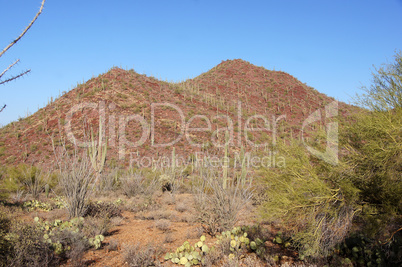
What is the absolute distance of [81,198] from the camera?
6527 millimetres

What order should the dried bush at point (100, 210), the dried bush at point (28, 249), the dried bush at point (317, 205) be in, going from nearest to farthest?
the dried bush at point (28, 249) → the dried bush at point (317, 205) → the dried bush at point (100, 210)

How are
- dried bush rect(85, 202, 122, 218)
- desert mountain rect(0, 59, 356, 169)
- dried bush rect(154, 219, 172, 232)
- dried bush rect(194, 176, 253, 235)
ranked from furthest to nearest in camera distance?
desert mountain rect(0, 59, 356, 169)
dried bush rect(85, 202, 122, 218)
dried bush rect(154, 219, 172, 232)
dried bush rect(194, 176, 253, 235)

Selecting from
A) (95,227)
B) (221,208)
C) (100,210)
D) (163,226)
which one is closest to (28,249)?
(95,227)

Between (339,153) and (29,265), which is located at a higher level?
(339,153)

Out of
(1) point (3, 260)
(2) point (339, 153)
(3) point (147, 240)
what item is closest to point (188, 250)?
(3) point (147, 240)

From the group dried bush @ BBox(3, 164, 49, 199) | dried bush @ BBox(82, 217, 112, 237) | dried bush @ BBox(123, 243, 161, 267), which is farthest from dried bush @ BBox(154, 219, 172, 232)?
dried bush @ BBox(3, 164, 49, 199)

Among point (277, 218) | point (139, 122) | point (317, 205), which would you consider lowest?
point (277, 218)

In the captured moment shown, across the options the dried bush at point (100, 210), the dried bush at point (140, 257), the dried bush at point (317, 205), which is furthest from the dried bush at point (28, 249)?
the dried bush at point (317, 205)

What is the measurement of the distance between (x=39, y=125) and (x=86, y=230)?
2347 cm

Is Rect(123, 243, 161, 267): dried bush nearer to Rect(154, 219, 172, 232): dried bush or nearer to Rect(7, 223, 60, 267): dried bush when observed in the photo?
Rect(7, 223, 60, 267): dried bush

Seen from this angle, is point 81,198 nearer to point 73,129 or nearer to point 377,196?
point 377,196

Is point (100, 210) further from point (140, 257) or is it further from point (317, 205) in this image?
point (317, 205)

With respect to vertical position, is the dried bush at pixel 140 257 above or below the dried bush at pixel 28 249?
below

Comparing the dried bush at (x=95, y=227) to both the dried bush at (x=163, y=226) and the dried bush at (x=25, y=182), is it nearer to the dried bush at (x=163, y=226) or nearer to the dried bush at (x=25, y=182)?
the dried bush at (x=163, y=226)
